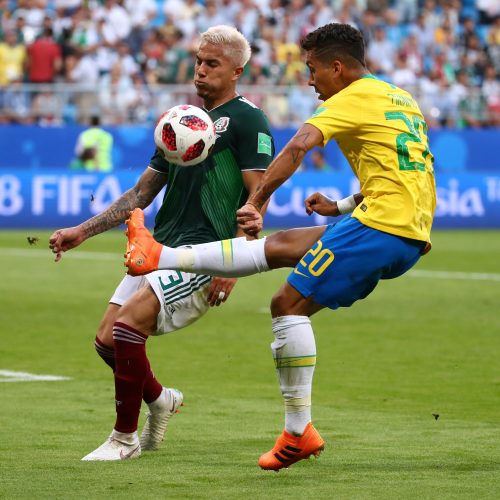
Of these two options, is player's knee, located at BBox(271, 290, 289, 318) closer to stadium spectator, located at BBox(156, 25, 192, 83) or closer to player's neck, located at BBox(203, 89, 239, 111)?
player's neck, located at BBox(203, 89, 239, 111)

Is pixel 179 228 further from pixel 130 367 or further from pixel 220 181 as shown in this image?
pixel 130 367

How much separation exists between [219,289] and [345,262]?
0.82 metres

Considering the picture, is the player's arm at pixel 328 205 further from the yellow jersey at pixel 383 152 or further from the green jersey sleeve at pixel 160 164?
the green jersey sleeve at pixel 160 164

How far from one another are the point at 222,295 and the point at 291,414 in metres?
0.82

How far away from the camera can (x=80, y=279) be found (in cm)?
1727

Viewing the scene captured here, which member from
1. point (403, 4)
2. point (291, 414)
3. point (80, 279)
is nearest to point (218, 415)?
point (291, 414)

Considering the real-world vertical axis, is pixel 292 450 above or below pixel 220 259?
below

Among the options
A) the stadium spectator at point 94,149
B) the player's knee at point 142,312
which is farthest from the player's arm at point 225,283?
the stadium spectator at point 94,149

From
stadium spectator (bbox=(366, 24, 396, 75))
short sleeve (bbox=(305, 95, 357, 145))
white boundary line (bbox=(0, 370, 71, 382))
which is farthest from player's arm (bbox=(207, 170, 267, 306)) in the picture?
stadium spectator (bbox=(366, 24, 396, 75))

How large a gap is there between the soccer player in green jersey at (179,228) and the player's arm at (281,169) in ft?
2.18

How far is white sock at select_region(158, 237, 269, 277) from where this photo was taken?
6312mm

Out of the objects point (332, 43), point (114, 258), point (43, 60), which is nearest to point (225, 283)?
point (332, 43)

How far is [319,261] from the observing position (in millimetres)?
6195

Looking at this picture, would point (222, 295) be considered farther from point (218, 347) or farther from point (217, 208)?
point (218, 347)
